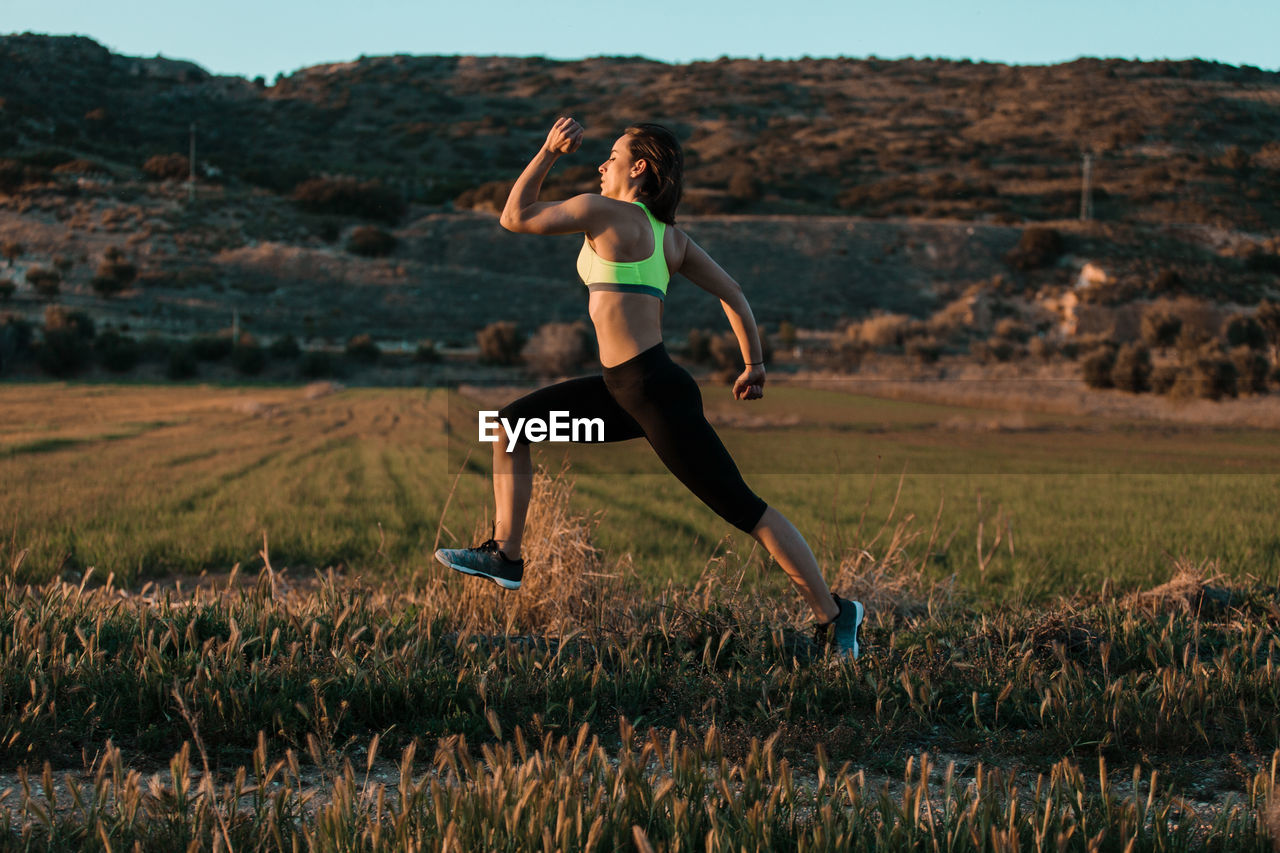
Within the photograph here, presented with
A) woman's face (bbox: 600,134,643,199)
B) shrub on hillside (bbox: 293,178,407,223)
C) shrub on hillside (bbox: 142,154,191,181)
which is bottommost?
woman's face (bbox: 600,134,643,199)

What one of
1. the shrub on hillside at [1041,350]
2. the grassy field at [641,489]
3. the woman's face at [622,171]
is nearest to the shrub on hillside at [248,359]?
the grassy field at [641,489]

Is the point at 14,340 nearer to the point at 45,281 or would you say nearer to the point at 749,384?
the point at 45,281

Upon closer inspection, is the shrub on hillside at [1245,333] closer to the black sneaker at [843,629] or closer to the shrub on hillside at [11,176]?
the black sneaker at [843,629]

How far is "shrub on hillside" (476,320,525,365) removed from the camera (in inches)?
1574

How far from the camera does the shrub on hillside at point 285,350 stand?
41219 mm

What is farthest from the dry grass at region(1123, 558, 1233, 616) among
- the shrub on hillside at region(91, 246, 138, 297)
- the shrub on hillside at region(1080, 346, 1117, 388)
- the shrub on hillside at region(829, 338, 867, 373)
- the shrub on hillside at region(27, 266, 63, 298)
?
the shrub on hillside at region(27, 266, 63, 298)

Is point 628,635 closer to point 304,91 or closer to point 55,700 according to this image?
point 55,700

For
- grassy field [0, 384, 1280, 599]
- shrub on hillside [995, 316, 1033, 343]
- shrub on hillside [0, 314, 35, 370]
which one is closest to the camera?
grassy field [0, 384, 1280, 599]

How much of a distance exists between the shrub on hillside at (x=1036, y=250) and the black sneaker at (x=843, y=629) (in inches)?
2306

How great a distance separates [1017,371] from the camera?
35094 millimetres

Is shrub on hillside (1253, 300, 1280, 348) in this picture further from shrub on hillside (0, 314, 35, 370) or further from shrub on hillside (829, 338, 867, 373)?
shrub on hillside (0, 314, 35, 370)

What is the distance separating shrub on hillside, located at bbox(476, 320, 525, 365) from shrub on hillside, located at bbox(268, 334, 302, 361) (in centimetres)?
804

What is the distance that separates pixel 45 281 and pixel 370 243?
1732 cm

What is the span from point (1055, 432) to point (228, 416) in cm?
2206
